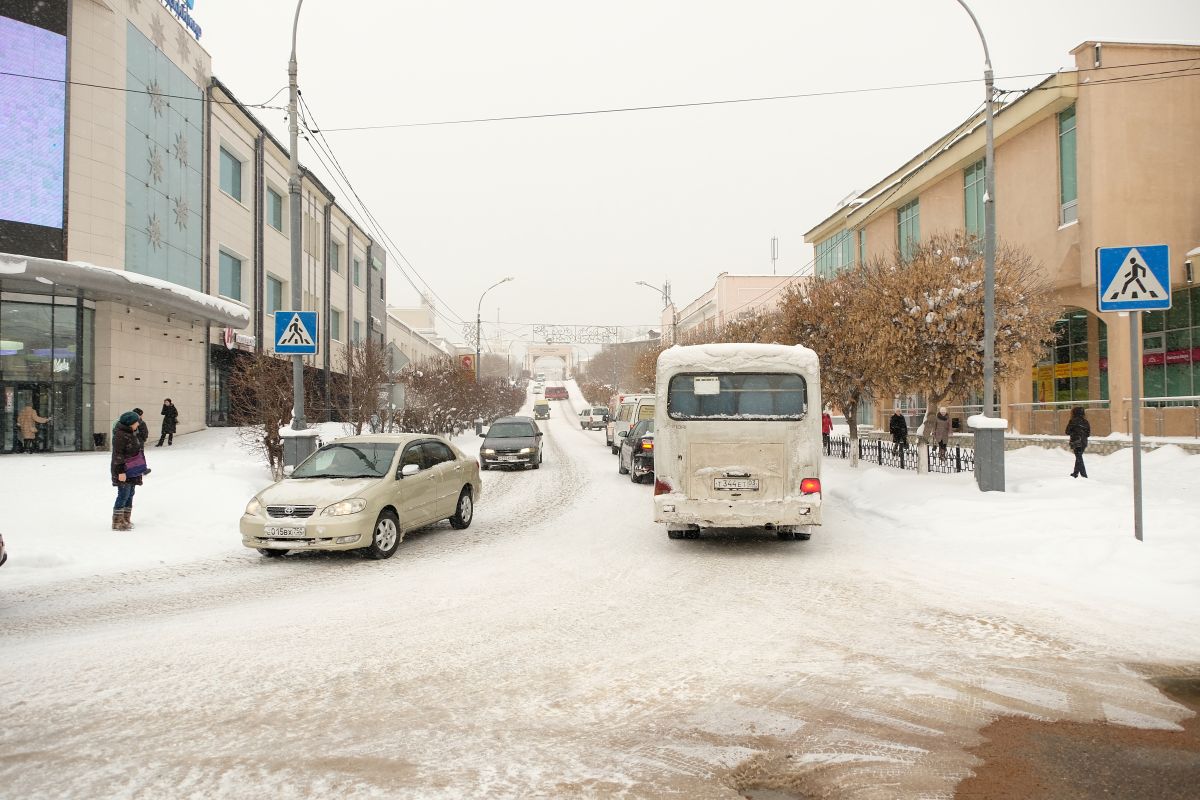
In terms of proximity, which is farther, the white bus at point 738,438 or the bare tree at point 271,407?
the bare tree at point 271,407

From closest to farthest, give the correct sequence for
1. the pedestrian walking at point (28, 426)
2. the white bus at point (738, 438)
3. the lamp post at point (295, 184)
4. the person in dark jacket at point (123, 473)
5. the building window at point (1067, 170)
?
the white bus at point (738, 438), the person in dark jacket at point (123, 473), the lamp post at point (295, 184), the pedestrian walking at point (28, 426), the building window at point (1067, 170)

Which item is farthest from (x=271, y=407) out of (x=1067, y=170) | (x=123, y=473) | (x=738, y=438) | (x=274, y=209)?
(x=1067, y=170)

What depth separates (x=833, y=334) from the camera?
22.4 metres

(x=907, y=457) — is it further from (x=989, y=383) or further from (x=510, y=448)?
(x=510, y=448)

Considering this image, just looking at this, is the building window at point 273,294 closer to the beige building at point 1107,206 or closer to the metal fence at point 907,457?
the metal fence at point 907,457

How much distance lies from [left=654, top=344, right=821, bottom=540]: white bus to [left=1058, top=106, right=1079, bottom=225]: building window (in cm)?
1759

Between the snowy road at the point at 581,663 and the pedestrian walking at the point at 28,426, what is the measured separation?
15329 mm

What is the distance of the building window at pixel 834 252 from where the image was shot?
42250 mm

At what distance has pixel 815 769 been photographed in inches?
144

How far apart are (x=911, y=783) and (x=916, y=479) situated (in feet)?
43.0

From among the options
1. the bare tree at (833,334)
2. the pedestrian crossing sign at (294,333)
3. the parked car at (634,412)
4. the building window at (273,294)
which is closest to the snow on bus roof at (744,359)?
the pedestrian crossing sign at (294,333)

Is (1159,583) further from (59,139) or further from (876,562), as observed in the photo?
(59,139)

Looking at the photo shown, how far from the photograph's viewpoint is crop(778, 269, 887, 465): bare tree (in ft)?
72.8

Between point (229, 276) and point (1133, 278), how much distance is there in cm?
3109
